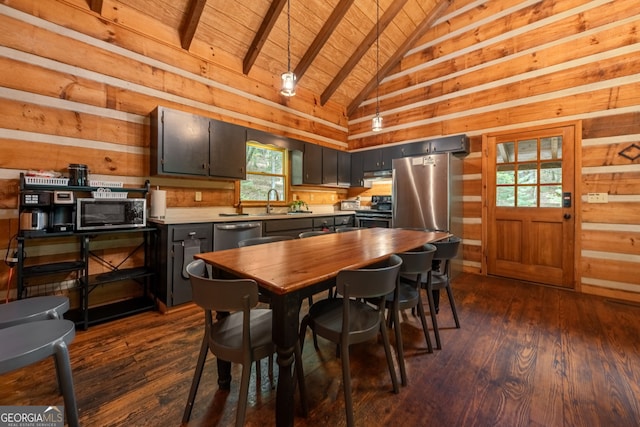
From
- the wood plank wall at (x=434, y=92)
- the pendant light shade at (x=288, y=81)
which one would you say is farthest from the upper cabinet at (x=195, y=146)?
the pendant light shade at (x=288, y=81)

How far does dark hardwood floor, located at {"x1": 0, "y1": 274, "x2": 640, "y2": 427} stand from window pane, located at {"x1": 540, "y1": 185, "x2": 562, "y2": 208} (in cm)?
147

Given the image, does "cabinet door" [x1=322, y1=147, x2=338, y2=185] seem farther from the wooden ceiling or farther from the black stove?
the wooden ceiling

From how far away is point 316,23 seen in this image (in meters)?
3.86

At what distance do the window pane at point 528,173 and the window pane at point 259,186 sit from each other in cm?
356

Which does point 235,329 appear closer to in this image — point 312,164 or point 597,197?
point 312,164

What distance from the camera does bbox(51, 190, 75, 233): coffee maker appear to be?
2.23 meters

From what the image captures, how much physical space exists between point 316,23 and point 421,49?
1.99 metres

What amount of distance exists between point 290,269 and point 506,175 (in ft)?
12.6

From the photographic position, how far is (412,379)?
5.44ft

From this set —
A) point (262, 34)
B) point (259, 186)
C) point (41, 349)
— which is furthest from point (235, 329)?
point (262, 34)

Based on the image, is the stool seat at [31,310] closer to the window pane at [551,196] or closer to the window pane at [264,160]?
the window pane at [264,160]

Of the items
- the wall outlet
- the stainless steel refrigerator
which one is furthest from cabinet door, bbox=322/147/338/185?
the wall outlet

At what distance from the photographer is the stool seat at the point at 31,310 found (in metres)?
1.35

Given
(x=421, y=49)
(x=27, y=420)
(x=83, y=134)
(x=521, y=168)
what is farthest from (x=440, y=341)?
(x=421, y=49)
